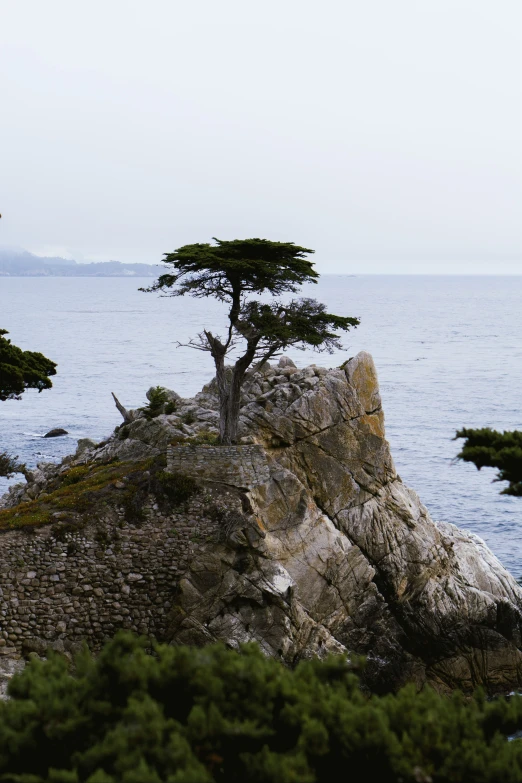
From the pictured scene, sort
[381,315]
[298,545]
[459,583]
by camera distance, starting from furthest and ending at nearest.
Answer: [381,315] < [459,583] < [298,545]

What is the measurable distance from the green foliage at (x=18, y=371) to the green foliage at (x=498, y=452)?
46.5 feet

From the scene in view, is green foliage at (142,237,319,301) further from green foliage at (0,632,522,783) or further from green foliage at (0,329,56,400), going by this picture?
green foliage at (0,632,522,783)

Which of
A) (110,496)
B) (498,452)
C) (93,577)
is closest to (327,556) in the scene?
(110,496)

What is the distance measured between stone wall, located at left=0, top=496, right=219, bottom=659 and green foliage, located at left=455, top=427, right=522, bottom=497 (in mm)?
10805

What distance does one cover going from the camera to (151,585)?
2319 centimetres

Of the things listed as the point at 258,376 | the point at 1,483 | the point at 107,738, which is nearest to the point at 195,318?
the point at 1,483

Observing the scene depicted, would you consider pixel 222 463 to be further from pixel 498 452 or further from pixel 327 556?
pixel 498 452

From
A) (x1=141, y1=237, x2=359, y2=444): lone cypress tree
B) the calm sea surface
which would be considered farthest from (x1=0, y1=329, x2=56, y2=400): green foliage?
the calm sea surface

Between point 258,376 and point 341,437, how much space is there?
4609 mm

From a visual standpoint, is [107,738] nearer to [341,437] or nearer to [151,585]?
[151,585]

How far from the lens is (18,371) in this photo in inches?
946

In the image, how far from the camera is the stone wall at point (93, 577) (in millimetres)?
21891

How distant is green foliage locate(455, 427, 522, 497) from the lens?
48.5 ft

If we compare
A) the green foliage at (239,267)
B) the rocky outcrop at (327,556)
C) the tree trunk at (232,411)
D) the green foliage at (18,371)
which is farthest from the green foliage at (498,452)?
the green foliage at (18,371)
